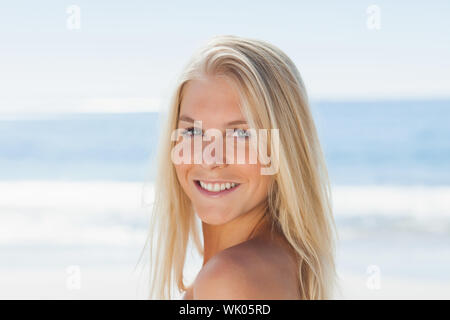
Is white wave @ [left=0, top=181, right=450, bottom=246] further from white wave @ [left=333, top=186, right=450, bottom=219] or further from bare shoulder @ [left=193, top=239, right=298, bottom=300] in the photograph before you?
bare shoulder @ [left=193, top=239, right=298, bottom=300]

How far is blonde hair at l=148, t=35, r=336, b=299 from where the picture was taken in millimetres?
1896

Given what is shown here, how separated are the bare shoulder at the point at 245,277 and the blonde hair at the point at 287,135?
0.34 ft

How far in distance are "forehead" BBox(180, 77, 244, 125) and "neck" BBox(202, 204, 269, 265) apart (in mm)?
366

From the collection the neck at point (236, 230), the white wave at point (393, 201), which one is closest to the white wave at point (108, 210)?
the white wave at point (393, 201)

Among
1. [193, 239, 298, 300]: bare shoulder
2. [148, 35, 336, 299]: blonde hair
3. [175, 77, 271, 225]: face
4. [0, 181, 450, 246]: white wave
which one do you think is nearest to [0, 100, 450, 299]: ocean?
[0, 181, 450, 246]: white wave

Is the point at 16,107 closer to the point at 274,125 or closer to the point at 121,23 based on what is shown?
the point at 121,23

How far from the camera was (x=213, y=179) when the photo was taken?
1996 mm

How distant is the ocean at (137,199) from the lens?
677cm

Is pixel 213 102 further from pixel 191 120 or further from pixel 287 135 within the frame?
→ pixel 287 135

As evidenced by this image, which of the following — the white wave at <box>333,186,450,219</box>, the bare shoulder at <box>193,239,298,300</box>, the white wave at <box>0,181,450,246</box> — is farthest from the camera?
the white wave at <box>333,186,450,219</box>

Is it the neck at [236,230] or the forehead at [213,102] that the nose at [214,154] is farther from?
the neck at [236,230]

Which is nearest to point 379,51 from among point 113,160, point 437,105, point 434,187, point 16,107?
point 437,105

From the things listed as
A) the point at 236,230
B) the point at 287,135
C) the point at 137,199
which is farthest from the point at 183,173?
the point at 137,199
